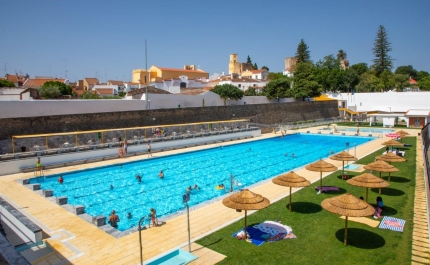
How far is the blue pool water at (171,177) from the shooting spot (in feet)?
42.8

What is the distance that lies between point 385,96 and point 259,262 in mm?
44684

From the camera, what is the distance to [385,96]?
44.1 metres

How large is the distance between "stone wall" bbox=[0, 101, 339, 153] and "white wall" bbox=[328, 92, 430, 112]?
4.80 m

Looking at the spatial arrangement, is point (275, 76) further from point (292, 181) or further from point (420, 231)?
point (420, 231)

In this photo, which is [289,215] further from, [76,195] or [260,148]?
[260,148]

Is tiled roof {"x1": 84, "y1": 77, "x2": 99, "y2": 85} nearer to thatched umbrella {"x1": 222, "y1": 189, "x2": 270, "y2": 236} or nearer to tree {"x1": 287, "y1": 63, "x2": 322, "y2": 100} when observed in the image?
tree {"x1": 287, "y1": 63, "x2": 322, "y2": 100}

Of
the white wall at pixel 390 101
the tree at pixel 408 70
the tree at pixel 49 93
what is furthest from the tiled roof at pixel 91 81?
the tree at pixel 408 70

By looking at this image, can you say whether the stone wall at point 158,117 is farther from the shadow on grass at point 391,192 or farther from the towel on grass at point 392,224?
the towel on grass at point 392,224

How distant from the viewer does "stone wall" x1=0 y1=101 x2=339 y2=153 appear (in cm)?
1992

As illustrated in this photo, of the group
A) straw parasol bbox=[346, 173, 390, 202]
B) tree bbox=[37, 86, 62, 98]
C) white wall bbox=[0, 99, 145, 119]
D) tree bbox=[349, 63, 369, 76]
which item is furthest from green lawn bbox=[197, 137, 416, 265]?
tree bbox=[349, 63, 369, 76]

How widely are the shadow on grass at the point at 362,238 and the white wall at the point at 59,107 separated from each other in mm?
21548

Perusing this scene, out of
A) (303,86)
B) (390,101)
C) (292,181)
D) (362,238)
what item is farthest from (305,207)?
(390,101)

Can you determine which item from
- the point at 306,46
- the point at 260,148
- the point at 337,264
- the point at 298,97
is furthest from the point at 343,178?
the point at 306,46

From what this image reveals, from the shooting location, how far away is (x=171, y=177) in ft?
55.8
